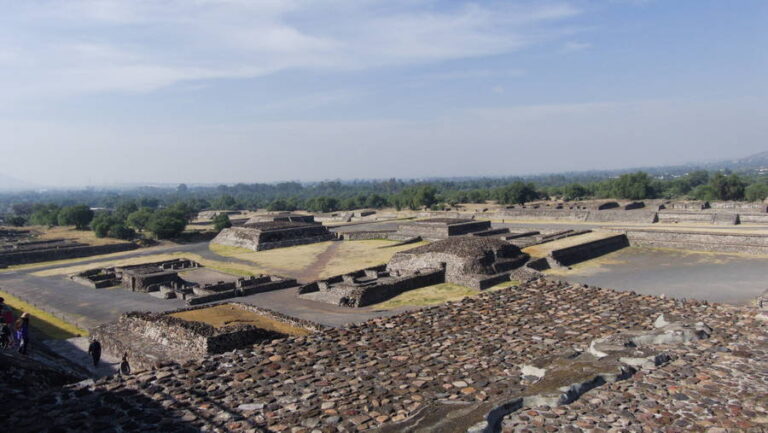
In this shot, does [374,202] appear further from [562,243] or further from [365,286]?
[365,286]

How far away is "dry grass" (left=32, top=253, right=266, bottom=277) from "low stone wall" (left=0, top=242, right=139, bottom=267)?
5416 mm

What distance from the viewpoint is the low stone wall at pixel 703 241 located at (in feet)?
96.0

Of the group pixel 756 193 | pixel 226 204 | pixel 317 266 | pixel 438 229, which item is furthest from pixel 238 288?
pixel 226 204

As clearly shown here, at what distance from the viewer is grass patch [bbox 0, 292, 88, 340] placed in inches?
721

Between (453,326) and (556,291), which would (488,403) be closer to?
(453,326)

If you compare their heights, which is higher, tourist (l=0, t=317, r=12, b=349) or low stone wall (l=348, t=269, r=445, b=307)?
tourist (l=0, t=317, r=12, b=349)

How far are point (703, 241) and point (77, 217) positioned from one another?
62.1 m

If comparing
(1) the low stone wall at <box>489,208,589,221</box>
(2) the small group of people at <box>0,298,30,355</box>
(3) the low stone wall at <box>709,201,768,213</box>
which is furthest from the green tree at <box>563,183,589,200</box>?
(2) the small group of people at <box>0,298,30,355</box>

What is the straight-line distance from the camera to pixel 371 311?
2014cm

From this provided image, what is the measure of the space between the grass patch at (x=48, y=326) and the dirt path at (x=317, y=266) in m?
10.8

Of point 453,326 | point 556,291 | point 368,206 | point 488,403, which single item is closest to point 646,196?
point 368,206

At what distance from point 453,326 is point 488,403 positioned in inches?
195

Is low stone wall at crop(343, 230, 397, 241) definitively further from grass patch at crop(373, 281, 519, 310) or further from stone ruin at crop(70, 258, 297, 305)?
grass patch at crop(373, 281, 519, 310)

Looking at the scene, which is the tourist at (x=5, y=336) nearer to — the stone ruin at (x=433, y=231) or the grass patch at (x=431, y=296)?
the grass patch at (x=431, y=296)
